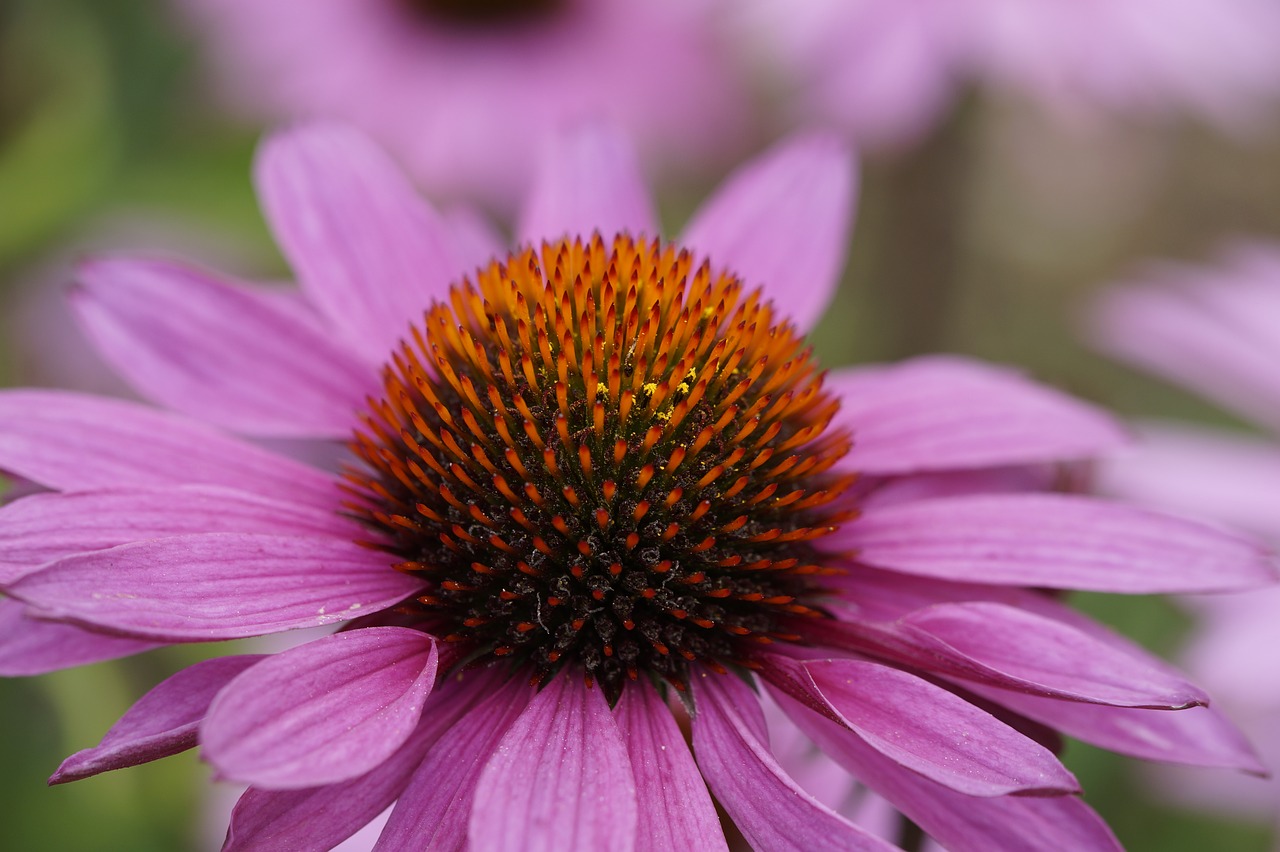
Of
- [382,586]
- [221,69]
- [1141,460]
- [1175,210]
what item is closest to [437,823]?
[382,586]

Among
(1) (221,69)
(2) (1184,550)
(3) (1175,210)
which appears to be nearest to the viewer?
(2) (1184,550)

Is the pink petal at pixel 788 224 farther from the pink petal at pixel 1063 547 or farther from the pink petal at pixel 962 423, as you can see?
the pink petal at pixel 1063 547

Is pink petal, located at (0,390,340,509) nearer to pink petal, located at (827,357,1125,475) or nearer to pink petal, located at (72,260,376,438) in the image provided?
pink petal, located at (72,260,376,438)

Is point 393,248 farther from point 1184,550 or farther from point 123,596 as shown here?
point 1184,550

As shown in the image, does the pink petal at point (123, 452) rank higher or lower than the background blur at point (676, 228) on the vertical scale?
lower

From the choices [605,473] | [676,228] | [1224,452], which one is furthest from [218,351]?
[676,228]

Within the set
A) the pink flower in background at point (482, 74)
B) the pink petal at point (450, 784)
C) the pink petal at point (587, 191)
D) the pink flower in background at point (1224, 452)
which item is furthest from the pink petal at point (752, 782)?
the pink flower in background at point (482, 74)
